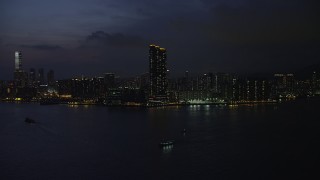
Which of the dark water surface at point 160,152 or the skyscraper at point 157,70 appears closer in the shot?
the dark water surface at point 160,152

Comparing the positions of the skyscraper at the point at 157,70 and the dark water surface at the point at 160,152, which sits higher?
the skyscraper at the point at 157,70

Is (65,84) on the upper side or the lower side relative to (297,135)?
upper

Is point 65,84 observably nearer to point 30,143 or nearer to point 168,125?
point 168,125

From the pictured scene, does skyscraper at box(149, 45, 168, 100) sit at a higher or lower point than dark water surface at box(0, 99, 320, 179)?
higher

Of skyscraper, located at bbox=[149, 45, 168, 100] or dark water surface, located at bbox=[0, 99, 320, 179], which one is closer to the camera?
dark water surface, located at bbox=[0, 99, 320, 179]

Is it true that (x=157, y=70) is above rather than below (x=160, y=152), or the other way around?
above

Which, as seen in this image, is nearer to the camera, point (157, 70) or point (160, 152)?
point (160, 152)

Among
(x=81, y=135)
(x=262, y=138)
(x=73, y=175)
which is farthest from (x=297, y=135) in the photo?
(x=73, y=175)

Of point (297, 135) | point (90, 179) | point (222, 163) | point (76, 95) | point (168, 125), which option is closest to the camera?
point (90, 179)
